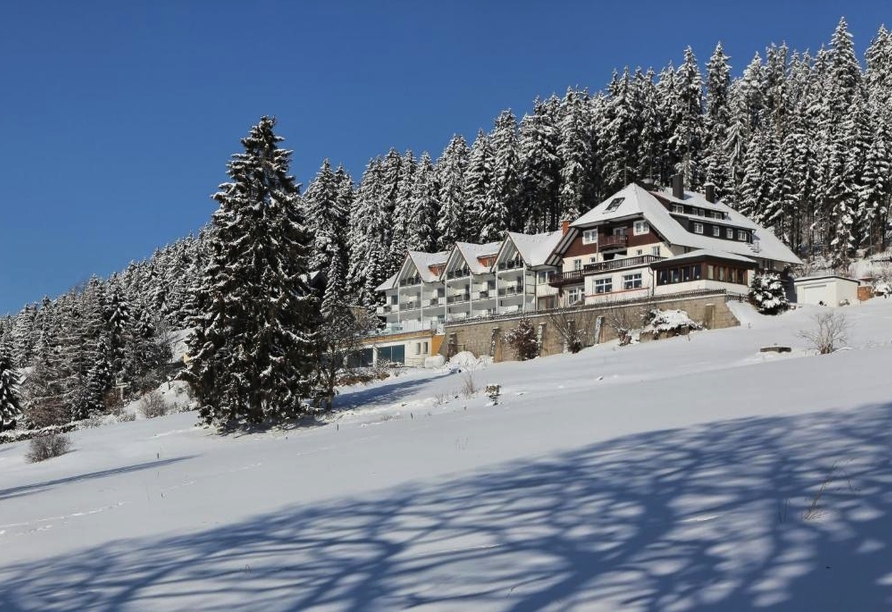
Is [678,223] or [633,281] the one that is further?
[678,223]

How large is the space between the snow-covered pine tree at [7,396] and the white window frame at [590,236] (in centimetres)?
4357

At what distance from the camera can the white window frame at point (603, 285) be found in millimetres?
58031

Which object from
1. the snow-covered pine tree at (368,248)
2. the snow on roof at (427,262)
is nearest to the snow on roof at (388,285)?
the snow-covered pine tree at (368,248)

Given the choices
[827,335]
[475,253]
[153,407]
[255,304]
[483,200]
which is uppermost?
[483,200]

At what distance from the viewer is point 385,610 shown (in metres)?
5.23

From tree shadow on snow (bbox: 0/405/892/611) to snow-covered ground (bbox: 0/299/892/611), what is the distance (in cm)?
2

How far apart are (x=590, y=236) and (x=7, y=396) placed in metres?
44.6

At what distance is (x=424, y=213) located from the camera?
278 ft

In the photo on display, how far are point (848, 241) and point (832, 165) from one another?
668cm

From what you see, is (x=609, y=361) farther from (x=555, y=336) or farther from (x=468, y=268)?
(x=468, y=268)

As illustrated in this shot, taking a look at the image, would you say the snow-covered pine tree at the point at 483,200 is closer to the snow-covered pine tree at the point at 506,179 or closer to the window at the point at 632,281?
the snow-covered pine tree at the point at 506,179

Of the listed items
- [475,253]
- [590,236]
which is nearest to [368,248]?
[475,253]

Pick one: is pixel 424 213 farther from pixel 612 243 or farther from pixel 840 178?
pixel 840 178

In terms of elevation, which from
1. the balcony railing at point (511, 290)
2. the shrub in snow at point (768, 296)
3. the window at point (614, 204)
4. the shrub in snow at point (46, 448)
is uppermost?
the window at point (614, 204)
